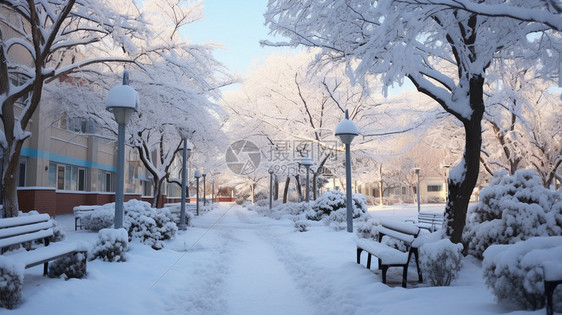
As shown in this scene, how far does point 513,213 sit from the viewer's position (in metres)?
7.34

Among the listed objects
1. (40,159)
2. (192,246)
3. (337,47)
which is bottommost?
(192,246)

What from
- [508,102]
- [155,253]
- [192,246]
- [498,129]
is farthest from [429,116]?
[155,253]

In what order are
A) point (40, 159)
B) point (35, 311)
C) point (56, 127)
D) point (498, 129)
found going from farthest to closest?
point (56, 127), point (40, 159), point (498, 129), point (35, 311)

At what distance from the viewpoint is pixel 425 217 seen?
14.3m

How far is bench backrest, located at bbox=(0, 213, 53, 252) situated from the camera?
5437 mm

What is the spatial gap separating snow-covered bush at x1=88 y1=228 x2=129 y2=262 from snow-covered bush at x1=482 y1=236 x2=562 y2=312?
657 centimetres

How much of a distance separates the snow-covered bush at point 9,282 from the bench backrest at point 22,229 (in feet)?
2.98

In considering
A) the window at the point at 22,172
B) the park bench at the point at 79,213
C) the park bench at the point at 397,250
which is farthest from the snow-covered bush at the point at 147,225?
the window at the point at 22,172

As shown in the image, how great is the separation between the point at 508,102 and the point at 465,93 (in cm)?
916

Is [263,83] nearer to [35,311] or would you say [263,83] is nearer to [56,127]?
[56,127]

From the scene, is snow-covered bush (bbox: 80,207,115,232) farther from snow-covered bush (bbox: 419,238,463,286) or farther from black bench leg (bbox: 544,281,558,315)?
black bench leg (bbox: 544,281,558,315)

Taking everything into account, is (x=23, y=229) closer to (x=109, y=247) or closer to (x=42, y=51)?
(x=109, y=247)

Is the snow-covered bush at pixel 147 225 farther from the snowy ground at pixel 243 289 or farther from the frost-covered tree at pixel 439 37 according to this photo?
the frost-covered tree at pixel 439 37

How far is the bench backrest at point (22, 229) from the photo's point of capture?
544 centimetres
